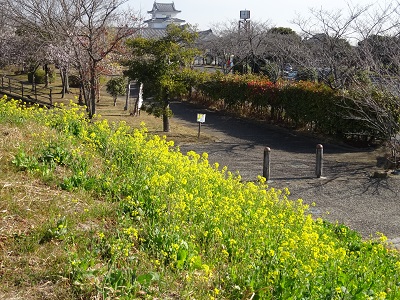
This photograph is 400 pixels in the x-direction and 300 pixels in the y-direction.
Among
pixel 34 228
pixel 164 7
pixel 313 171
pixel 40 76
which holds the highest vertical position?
pixel 164 7

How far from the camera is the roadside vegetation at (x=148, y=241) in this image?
3025mm

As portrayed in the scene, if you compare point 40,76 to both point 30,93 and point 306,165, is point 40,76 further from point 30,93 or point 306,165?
point 306,165

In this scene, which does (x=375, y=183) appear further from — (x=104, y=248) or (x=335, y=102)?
(x=104, y=248)

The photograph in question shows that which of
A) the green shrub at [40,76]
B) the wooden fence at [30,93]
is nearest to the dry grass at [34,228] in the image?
the wooden fence at [30,93]

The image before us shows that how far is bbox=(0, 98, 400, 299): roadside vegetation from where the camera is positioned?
3.03 metres

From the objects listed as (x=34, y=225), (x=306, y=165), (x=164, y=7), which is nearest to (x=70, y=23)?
(x=306, y=165)

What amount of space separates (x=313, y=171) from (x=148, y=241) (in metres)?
7.44

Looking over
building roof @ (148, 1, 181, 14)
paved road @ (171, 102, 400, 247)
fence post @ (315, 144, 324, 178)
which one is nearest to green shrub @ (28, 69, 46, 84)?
paved road @ (171, 102, 400, 247)

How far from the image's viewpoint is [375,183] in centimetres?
954

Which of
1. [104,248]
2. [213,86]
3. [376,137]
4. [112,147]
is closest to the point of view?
[104,248]

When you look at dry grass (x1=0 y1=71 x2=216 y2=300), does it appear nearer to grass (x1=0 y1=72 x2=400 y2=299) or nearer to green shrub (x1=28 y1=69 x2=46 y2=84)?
grass (x1=0 y1=72 x2=400 y2=299)

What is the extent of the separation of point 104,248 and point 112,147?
8.83 ft

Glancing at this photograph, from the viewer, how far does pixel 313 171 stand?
1050 cm

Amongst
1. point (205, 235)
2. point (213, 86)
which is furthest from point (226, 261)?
point (213, 86)
